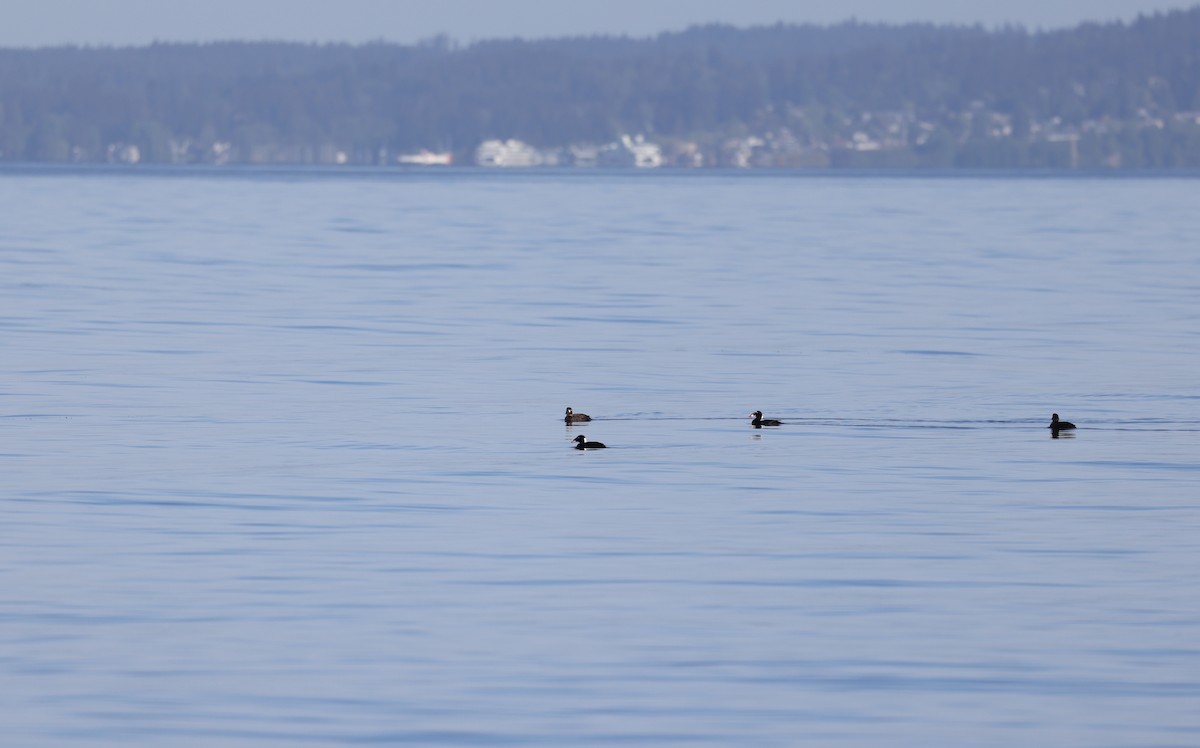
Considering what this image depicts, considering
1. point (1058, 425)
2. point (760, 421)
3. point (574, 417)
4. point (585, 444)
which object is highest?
point (1058, 425)

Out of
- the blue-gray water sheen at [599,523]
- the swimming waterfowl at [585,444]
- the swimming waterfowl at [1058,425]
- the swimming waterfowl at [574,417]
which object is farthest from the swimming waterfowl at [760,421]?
the swimming waterfowl at [1058,425]

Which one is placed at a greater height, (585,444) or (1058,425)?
(1058,425)

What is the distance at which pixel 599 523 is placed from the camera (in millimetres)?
19359

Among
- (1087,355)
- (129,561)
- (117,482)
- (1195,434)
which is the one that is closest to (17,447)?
(117,482)

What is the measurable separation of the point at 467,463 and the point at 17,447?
208 inches

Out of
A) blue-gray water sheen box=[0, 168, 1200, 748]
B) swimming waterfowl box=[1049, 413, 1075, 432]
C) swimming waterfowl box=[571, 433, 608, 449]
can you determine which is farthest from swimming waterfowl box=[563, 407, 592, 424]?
swimming waterfowl box=[1049, 413, 1075, 432]

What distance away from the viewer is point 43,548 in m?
17.9

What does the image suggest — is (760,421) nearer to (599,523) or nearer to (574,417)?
(574,417)

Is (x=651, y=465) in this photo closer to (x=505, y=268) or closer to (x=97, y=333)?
(x=97, y=333)

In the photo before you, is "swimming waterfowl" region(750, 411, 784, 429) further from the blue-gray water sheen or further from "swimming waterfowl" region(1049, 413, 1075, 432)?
"swimming waterfowl" region(1049, 413, 1075, 432)

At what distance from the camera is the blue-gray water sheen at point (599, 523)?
44.0 ft

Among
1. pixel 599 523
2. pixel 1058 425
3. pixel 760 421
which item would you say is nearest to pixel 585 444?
pixel 760 421

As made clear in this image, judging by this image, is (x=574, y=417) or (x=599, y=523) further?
(x=574, y=417)

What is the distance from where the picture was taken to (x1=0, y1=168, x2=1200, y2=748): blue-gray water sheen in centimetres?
1340
